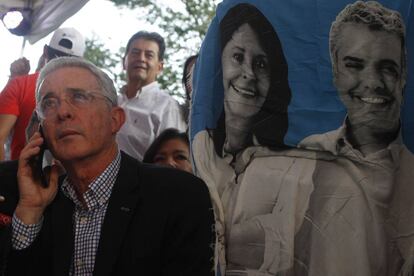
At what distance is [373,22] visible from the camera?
7.69 feet

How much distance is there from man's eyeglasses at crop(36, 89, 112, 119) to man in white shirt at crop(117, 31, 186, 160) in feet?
5.77

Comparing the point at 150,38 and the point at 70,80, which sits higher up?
the point at 150,38

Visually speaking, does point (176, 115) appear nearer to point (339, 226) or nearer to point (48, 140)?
point (48, 140)

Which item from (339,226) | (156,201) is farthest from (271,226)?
(156,201)

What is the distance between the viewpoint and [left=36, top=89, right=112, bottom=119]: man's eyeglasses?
2.38m

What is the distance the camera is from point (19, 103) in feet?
13.7

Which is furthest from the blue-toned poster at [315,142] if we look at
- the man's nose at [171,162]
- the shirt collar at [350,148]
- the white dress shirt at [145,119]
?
the white dress shirt at [145,119]

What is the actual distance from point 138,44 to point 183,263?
2737mm

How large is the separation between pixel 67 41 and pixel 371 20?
8.71ft

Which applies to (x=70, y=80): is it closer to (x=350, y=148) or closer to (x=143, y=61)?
(x=350, y=148)

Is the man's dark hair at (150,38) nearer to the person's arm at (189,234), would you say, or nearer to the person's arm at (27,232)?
the person's arm at (27,232)

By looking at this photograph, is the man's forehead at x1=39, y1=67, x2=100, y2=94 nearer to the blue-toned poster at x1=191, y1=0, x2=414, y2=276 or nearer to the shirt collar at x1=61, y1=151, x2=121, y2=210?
the shirt collar at x1=61, y1=151, x2=121, y2=210

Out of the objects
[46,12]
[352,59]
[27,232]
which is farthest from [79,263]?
[46,12]

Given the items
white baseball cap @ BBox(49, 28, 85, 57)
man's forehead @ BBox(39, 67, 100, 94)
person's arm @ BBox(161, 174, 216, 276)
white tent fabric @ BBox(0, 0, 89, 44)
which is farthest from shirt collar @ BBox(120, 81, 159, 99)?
person's arm @ BBox(161, 174, 216, 276)
